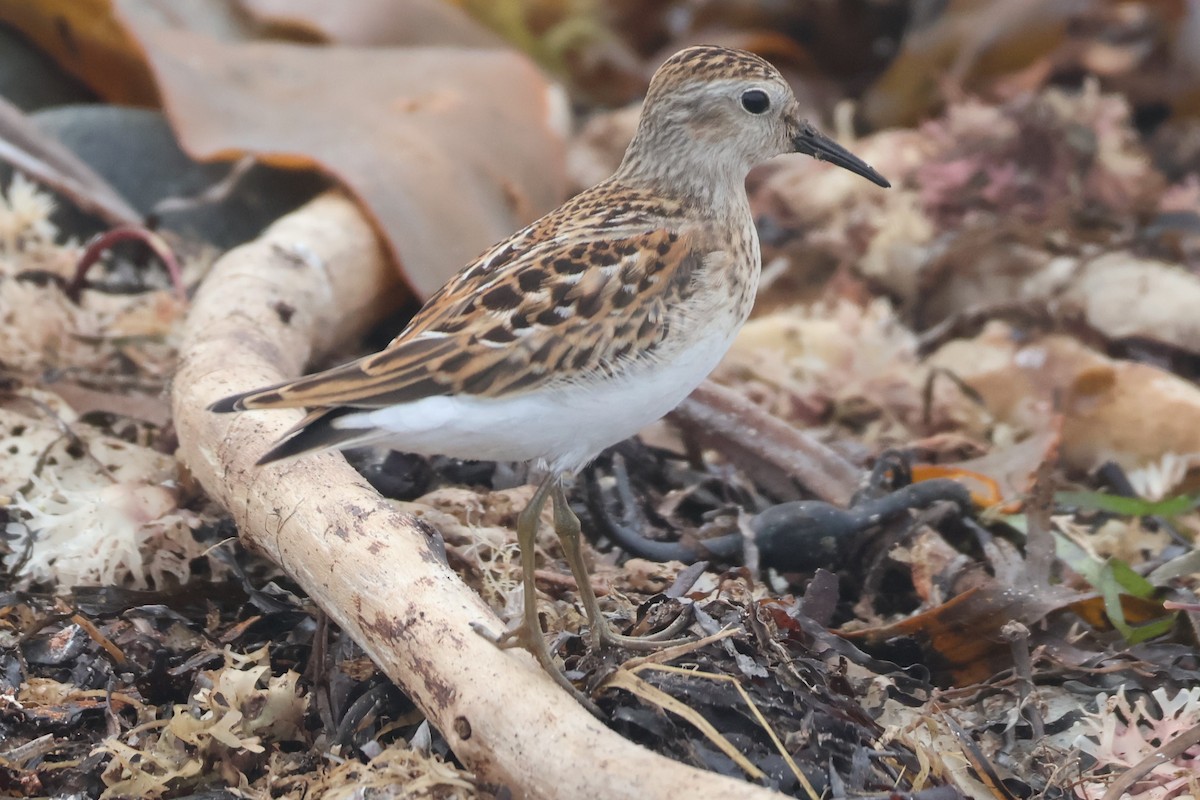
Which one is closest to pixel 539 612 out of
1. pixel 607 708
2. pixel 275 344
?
pixel 607 708

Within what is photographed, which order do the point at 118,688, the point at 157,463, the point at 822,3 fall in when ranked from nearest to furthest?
the point at 118,688
the point at 157,463
the point at 822,3

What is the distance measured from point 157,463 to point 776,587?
5.75ft

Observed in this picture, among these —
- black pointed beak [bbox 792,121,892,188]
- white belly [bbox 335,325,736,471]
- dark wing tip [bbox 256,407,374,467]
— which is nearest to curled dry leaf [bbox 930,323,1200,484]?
black pointed beak [bbox 792,121,892,188]

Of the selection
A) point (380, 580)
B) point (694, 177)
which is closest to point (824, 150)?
point (694, 177)

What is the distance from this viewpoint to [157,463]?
358cm

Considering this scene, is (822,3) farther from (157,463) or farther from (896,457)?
(157,463)

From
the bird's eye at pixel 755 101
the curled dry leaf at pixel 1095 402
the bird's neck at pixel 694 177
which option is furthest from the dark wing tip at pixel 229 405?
the curled dry leaf at pixel 1095 402

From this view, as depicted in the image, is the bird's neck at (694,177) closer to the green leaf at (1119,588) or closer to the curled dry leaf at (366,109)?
the green leaf at (1119,588)

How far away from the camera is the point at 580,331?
2.60 metres

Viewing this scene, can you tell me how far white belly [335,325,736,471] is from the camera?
247 centimetres

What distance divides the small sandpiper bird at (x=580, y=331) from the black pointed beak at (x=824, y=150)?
0.15 meters

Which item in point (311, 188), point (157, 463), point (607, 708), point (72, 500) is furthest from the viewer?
point (311, 188)

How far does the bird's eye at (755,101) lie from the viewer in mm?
3084

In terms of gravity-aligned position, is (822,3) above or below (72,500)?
above
